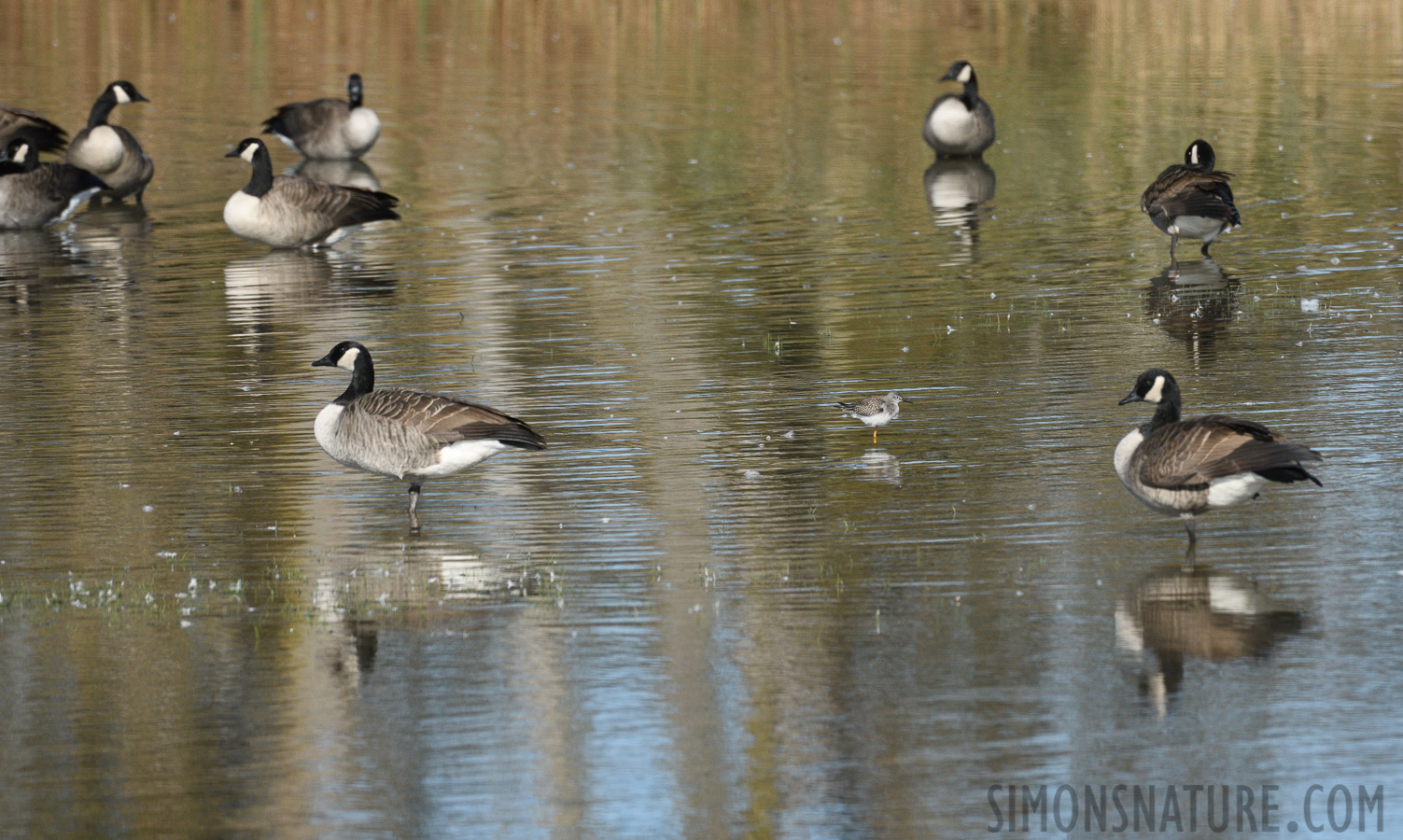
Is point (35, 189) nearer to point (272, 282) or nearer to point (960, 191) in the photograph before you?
point (272, 282)

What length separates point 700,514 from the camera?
40.4ft

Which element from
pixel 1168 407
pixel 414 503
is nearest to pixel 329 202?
pixel 414 503

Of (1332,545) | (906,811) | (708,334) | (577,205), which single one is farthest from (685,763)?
(577,205)

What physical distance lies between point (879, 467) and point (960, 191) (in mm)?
15188

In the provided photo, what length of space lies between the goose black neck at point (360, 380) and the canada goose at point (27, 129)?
18042 millimetres

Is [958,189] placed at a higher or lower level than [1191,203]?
higher

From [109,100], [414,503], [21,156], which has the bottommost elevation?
[414,503]

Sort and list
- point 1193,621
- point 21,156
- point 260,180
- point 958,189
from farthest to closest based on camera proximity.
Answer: point 958,189
point 21,156
point 260,180
point 1193,621

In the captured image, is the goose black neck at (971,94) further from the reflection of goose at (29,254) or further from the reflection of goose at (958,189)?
the reflection of goose at (29,254)

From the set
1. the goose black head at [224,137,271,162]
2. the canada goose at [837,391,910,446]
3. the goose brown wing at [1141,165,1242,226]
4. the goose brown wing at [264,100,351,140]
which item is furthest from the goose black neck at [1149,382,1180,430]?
the goose brown wing at [264,100,351,140]

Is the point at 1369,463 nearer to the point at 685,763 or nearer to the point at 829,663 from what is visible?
the point at 829,663

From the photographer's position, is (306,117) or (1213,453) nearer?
(1213,453)

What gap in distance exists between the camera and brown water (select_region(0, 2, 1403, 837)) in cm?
835

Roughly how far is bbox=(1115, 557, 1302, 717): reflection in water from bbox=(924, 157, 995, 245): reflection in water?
13302mm
